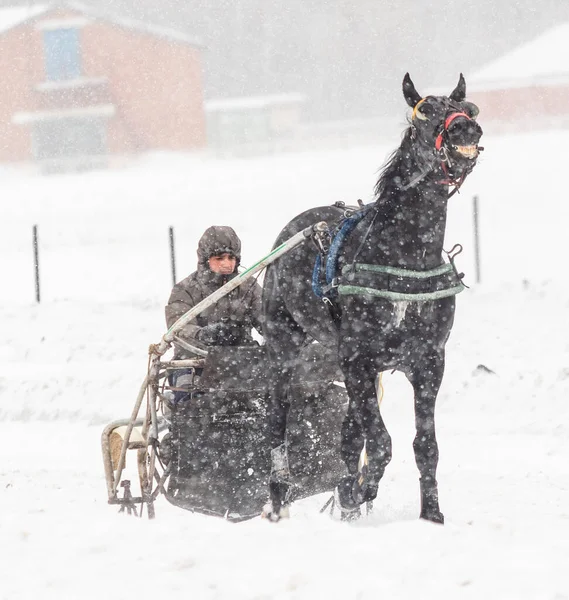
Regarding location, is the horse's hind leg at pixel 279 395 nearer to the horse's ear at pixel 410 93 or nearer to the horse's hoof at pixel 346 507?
the horse's hoof at pixel 346 507

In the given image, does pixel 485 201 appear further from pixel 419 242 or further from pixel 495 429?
pixel 419 242

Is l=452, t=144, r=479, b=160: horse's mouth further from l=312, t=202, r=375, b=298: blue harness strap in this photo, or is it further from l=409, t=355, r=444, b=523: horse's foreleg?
l=409, t=355, r=444, b=523: horse's foreleg

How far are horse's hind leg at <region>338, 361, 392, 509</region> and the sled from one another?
1.96 ft

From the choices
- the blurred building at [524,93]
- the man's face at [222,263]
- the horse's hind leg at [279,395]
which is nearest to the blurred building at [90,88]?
the blurred building at [524,93]

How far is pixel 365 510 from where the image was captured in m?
6.81

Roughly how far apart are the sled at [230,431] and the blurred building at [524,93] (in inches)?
1909

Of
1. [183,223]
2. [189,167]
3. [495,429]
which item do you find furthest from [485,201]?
[495,429]

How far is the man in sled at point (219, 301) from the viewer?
683 cm

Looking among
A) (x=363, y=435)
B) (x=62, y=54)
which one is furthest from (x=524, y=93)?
(x=363, y=435)

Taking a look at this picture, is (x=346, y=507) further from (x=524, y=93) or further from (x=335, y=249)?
(x=524, y=93)

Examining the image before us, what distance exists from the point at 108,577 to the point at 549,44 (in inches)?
2373

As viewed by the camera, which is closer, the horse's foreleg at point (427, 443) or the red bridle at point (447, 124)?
the red bridle at point (447, 124)

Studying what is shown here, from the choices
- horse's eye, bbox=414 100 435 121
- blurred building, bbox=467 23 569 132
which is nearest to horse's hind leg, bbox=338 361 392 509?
horse's eye, bbox=414 100 435 121

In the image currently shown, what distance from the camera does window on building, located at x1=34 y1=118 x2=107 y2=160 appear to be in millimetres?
51500
